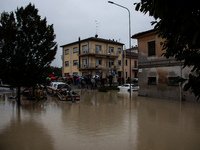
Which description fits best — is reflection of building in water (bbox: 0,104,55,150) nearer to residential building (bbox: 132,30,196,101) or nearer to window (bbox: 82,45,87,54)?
residential building (bbox: 132,30,196,101)

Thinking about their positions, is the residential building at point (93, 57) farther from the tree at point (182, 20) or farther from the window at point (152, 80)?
the tree at point (182, 20)

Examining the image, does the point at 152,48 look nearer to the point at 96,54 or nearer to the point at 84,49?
the point at 96,54

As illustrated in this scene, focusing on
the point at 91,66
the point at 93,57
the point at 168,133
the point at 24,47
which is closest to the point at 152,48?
the point at 24,47

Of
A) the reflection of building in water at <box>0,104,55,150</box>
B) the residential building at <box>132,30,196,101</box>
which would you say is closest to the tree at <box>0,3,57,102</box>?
the reflection of building in water at <box>0,104,55,150</box>

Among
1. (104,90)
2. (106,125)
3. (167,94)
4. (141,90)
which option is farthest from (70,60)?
(106,125)

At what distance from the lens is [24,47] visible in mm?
12125

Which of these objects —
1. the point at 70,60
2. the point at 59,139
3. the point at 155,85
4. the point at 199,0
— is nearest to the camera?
the point at 199,0

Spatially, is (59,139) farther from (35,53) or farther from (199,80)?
(35,53)

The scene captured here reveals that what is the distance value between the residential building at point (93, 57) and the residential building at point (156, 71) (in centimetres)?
2033

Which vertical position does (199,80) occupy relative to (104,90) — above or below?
above

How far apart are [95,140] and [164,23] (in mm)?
4168

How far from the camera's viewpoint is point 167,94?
604 inches

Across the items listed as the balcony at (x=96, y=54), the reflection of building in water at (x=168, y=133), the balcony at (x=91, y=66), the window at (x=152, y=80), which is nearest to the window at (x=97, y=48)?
the balcony at (x=96, y=54)

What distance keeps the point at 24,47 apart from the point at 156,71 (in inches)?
439
